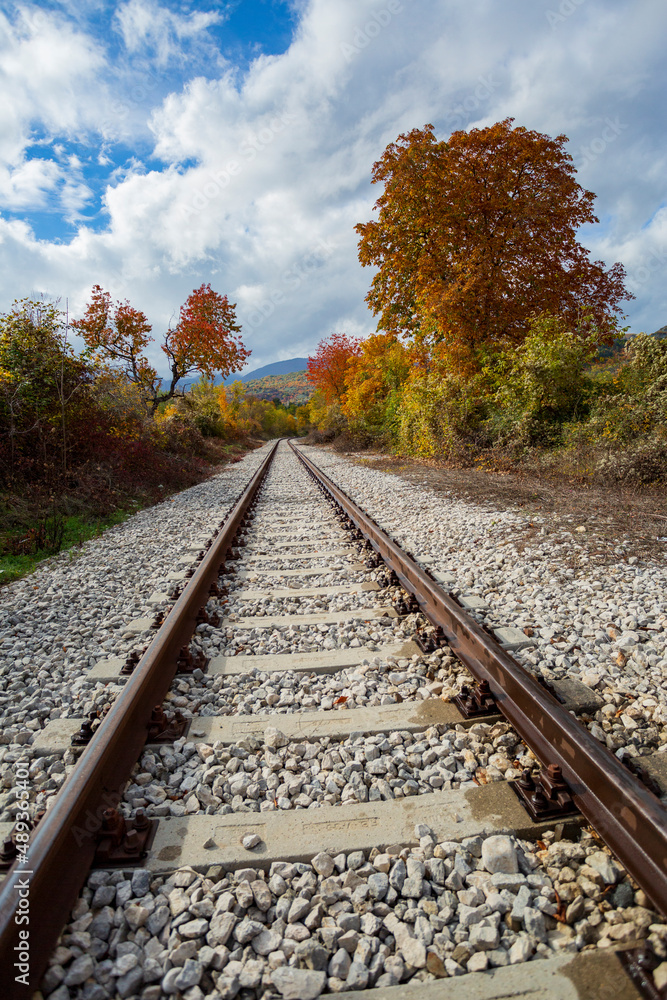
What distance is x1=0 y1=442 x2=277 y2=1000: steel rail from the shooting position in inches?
46.5

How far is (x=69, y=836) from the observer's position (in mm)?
1454

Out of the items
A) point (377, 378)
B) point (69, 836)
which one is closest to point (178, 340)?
point (377, 378)

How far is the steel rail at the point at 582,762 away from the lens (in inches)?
52.9

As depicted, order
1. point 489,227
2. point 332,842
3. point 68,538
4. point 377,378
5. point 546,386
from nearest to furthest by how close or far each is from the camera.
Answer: point 332,842, point 68,538, point 546,386, point 489,227, point 377,378

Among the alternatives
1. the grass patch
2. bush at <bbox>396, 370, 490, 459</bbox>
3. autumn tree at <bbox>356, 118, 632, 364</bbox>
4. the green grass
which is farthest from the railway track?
autumn tree at <bbox>356, 118, 632, 364</bbox>

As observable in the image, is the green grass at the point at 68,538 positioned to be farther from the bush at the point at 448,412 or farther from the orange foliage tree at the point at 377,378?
the orange foliage tree at the point at 377,378

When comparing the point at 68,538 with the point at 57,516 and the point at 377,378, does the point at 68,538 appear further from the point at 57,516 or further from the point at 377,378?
the point at 377,378

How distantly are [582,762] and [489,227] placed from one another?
1267 centimetres

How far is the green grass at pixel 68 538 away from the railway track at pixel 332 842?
116 inches

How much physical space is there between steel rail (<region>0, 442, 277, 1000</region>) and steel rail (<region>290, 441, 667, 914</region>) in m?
1.56

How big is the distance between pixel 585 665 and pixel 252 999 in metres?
2.09

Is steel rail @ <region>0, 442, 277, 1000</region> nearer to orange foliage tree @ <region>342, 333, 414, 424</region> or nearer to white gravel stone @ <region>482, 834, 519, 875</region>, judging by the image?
white gravel stone @ <region>482, 834, 519, 875</region>

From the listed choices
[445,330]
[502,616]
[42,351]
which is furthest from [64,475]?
[445,330]

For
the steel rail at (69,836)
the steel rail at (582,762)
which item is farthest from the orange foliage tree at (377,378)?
the steel rail at (69,836)
